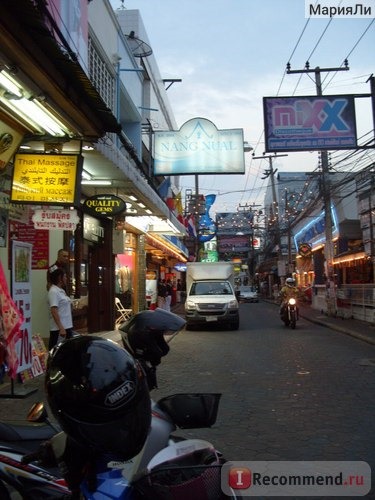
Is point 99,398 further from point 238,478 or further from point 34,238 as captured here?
point 34,238

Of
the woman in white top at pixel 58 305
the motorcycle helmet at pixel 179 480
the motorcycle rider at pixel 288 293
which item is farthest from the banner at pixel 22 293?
the motorcycle rider at pixel 288 293

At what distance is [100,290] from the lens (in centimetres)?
1538

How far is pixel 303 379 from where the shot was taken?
8516mm

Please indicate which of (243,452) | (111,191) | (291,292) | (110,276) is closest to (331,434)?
(243,452)

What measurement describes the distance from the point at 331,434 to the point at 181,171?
46.4ft

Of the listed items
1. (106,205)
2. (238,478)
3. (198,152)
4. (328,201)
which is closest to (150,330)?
(238,478)

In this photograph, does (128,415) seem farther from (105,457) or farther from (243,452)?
(243,452)

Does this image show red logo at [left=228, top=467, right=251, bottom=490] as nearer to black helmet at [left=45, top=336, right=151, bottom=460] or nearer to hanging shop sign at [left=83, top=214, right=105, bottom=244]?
black helmet at [left=45, top=336, right=151, bottom=460]

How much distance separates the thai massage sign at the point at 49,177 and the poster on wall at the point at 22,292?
2.58 ft

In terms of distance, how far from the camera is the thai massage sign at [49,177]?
25.1 ft

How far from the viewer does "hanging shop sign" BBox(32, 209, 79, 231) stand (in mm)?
8398

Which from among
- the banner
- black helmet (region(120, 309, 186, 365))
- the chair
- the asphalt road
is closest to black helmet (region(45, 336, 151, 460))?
black helmet (region(120, 309, 186, 365))

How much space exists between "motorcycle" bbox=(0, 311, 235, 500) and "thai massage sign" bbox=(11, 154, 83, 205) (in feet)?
16.9

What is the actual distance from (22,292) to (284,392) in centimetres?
410
